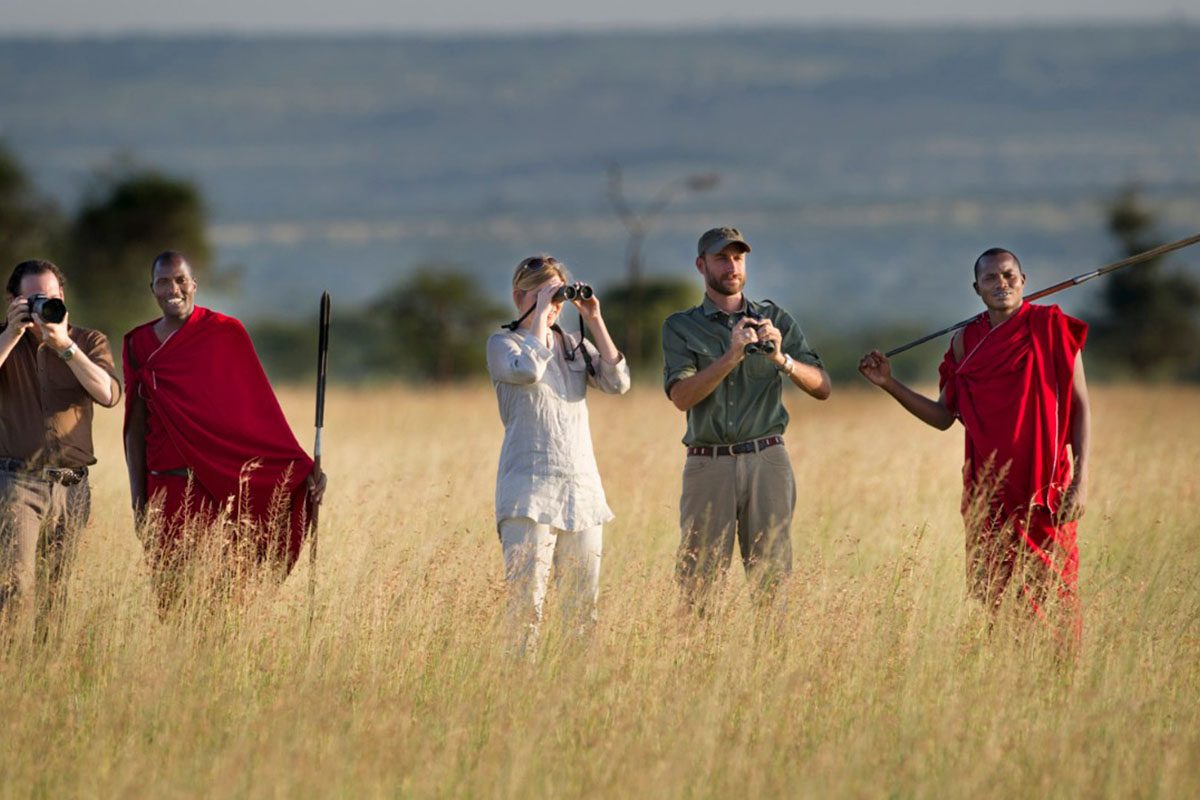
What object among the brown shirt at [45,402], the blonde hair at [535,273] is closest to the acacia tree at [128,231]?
the brown shirt at [45,402]

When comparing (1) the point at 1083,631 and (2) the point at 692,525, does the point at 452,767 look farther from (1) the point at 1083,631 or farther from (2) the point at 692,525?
(1) the point at 1083,631

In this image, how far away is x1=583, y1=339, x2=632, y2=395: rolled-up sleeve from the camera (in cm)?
784

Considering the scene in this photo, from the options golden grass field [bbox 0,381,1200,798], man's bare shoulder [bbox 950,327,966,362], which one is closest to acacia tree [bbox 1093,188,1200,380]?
golden grass field [bbox 0,381,1200,798]

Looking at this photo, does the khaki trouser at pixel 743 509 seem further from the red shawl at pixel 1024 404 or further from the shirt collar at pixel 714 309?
the red shawl at pixel 1024 404

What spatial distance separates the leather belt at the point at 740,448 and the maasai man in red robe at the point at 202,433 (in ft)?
6.12

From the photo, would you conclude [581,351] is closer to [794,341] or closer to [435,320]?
[794,341]

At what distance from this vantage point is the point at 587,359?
7957mm

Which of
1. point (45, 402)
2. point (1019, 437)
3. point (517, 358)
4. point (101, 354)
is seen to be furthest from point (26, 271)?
point (1019, 437)

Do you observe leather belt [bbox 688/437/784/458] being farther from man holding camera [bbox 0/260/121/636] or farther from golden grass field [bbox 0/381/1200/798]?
man holding camera [bbox 0/260/121/636]

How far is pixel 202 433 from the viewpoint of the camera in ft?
27.7

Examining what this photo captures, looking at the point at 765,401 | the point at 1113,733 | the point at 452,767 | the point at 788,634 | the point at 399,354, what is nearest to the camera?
the point at 452,767

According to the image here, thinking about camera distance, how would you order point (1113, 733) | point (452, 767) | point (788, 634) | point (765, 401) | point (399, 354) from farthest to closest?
1. point (399, 354)
2. point (765, 401)
3. point (788, 634)
4. point (1113, 733)
5. point (452, 767)

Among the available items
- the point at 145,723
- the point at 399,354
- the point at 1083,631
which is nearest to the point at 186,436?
the point at 145,723

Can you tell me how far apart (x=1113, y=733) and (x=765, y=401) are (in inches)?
85.3
